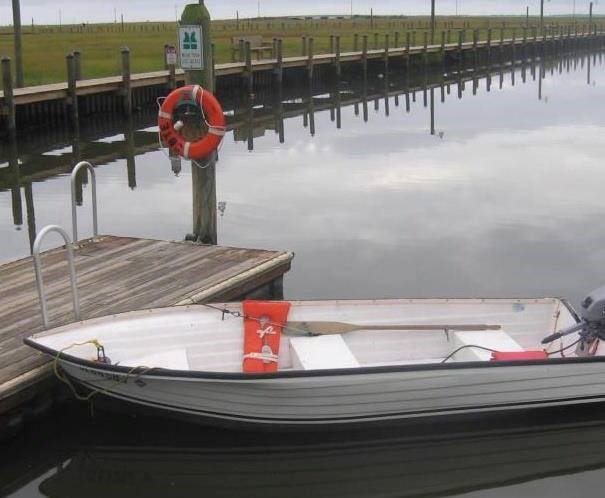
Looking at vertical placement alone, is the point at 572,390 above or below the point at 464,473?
above

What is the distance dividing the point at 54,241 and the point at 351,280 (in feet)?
12.2

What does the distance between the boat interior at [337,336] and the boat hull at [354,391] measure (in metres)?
0.20

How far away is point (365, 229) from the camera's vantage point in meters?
11.5

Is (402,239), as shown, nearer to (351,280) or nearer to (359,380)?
(351,280)

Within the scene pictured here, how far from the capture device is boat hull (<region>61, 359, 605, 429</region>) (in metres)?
5.25

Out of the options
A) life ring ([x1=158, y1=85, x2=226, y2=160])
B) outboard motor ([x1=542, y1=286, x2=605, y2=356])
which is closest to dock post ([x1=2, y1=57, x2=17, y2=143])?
life ring ([x1=158, y1=85, x2=226, y2=160])

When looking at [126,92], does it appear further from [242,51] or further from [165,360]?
[165,360]

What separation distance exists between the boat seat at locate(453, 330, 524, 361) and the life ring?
305 cm

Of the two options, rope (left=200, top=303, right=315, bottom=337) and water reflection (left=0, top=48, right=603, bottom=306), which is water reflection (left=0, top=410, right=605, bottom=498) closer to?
rope (left=200, top=303, right=315, bottom=337)

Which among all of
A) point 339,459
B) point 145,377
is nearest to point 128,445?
point 145,377

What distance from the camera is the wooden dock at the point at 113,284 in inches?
213

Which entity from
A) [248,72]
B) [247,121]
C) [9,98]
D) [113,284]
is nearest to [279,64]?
[248,72]

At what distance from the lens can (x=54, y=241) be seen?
34.2 ft

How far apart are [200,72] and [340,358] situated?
355 centimetres
